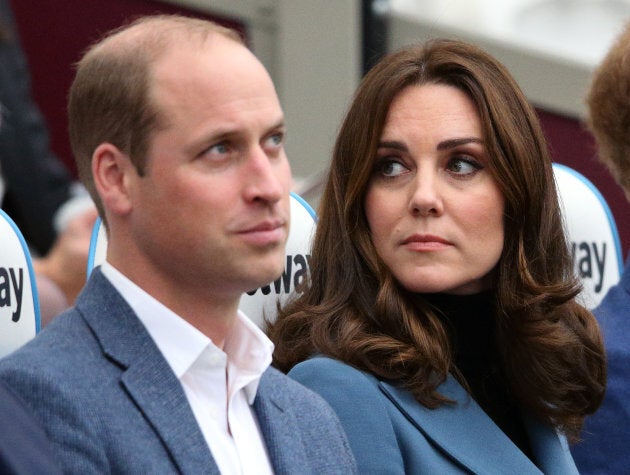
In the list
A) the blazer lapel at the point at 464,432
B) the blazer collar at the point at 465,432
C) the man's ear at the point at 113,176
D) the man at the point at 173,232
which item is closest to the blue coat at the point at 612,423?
the blazer collar at the point at 465,432

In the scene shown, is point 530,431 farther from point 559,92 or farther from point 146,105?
point 559,92

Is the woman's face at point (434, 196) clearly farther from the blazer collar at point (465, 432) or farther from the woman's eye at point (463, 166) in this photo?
the blazer collar at point (465, 432)

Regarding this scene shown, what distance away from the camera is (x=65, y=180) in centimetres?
519

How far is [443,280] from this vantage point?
9.23 ft

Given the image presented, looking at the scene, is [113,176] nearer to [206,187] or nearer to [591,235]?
[206,187]

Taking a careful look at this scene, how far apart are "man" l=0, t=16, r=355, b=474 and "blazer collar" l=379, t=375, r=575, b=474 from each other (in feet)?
2.09

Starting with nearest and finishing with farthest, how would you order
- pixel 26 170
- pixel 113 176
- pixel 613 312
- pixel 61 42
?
1. pixel 113 176
2. pixel 613 312
3. pixel 26 170
4. pixel 61 42

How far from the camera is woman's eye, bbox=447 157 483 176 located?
2859mm

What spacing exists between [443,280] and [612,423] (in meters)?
0.72

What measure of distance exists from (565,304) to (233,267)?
4.05 feet

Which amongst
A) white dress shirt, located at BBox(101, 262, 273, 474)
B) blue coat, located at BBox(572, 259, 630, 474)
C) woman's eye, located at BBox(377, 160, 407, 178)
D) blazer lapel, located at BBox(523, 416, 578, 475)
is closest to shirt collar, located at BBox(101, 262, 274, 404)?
white dress shirt, located at BBox(101, 262, 273, 474)

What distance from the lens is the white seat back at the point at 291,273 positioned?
3135 mm

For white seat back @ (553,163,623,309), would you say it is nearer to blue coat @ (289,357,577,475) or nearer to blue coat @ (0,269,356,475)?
blue coat @ (289,357,577,475)

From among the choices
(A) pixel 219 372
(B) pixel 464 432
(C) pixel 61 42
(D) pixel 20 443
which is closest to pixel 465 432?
(B) pixel 464 432
